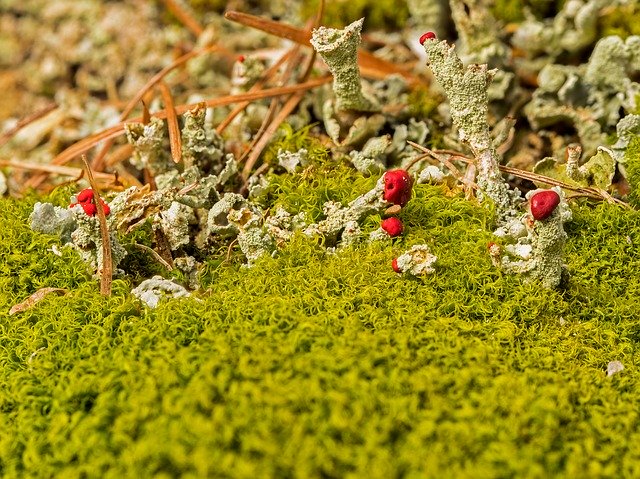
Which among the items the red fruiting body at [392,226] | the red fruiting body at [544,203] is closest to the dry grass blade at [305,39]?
the red fruiting body at [392,226]

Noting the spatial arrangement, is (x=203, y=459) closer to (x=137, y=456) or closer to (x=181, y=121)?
(x=137, y=456)

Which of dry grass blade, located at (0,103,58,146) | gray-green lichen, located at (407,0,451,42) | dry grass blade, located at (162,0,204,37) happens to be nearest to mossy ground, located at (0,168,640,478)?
dry grass blade, located at (0,103,58,146)

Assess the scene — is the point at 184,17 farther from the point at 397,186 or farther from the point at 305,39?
the point at 397,186

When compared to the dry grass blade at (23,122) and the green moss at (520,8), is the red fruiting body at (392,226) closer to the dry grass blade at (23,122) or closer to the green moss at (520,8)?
the green moss at (520,8)

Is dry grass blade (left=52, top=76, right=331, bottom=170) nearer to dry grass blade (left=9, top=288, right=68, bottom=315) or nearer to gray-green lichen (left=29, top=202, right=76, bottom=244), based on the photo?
gray-green lichen (left=29, top=202, right=76, bottom=244)

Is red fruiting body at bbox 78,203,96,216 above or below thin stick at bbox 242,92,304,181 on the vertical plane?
above

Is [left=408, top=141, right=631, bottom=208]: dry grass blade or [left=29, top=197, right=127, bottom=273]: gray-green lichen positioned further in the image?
[left=408, top=141, right=631, bottom=208]: dry grass blade

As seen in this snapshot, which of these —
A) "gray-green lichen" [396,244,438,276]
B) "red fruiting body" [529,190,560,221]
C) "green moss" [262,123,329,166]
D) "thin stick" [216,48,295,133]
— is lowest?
"gray-green lichen" [396,244,438,276]
